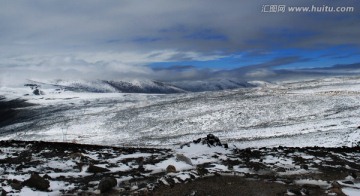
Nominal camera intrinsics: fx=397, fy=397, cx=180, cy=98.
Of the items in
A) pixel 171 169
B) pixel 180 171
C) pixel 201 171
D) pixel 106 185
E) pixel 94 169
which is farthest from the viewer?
pixel 171 169

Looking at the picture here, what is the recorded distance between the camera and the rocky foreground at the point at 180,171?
12.6 m

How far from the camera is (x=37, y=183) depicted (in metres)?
12.4

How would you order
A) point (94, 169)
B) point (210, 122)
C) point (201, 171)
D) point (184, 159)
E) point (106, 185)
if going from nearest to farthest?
point (106, 185) < point (94, 169) < point (201, 171) < point (184, 159) < point (210, 122)

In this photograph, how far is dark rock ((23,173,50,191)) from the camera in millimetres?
12391

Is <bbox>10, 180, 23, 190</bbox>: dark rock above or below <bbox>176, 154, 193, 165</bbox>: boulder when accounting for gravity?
below

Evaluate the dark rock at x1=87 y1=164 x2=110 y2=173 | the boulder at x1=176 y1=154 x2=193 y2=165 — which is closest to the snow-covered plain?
the boulder at x1=176 y1=154 x2=193 y2=165

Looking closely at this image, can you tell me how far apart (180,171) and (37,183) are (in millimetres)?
5384

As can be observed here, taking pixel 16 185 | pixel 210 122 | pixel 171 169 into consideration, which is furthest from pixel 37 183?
pixel 210 122

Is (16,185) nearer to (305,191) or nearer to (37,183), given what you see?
(37,183)

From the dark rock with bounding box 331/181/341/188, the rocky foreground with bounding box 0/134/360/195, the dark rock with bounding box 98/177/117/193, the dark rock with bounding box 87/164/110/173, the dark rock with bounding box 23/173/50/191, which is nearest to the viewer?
the dark rock with bounding box 23/173/50/191

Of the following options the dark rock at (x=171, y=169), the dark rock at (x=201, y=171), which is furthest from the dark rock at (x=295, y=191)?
the dark rock at (x=171, y=169)

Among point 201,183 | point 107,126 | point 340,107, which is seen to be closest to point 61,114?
point 107,126

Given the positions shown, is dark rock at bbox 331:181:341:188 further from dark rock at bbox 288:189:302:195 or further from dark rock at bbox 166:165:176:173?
dark rock at bbox 166:165:176:173

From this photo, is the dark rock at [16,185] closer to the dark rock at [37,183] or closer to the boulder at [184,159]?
the dark rock at [37,183]
